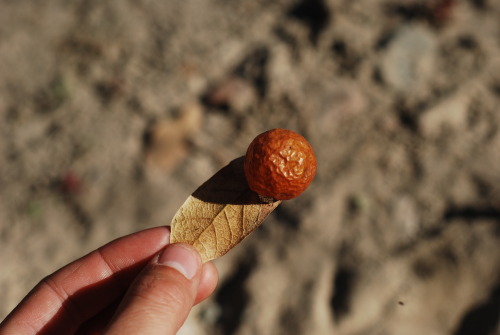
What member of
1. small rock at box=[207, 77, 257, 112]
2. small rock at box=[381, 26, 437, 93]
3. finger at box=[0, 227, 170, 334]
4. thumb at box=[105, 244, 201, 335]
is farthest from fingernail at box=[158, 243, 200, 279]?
small rock at box=[381, 26, 437, 93]

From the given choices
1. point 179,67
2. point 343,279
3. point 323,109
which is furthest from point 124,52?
point 343,279

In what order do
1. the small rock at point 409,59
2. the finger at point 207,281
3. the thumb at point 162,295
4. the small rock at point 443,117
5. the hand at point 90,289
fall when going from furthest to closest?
the small rock at point 409,59, the small rock at point 443,117, the finger at point 207,281, the hand at point 90,289, the thumb at point 162,295

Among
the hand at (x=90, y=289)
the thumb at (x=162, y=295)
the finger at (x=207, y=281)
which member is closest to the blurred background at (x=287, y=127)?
the finger at (x=207, y=281)

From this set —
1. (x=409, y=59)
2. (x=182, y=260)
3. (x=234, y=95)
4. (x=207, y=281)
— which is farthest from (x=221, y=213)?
(x=409, y=59)

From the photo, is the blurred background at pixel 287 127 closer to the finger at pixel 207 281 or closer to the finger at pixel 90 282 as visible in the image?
the finger at pixel 207 281

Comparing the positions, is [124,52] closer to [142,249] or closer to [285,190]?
[142,249]

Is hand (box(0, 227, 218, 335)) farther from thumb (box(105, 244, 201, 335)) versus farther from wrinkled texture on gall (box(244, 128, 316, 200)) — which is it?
wrinkled texture on gall (box(244, 128, 316, 200))
